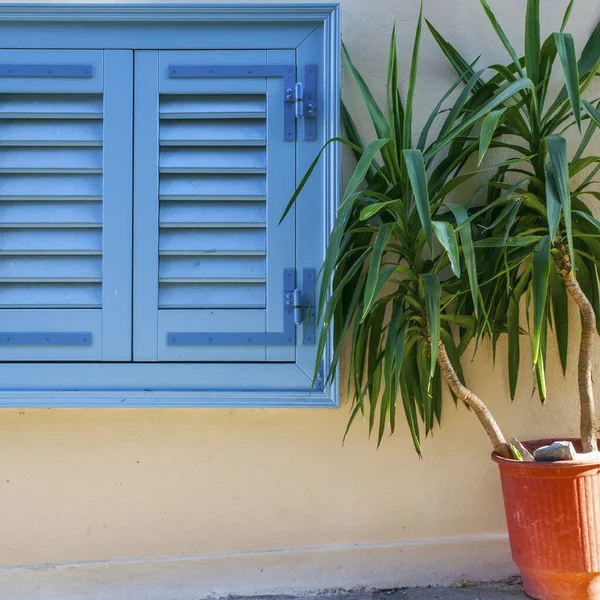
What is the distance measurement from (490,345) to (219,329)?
2.89 feet

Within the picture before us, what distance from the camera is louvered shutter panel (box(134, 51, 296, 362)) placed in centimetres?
215

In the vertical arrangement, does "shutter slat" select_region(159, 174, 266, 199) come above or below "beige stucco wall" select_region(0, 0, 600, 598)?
above

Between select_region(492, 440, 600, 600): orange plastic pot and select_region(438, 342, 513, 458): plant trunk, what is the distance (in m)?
0.04

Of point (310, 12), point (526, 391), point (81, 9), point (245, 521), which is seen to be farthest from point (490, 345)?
point (81, 9)

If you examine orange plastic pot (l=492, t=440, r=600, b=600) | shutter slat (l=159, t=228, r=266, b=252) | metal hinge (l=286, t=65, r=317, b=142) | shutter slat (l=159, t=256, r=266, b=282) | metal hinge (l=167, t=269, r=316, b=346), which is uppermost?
metal hinge (l=286, t=65, r=317, b=142)

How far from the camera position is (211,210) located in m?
2.17

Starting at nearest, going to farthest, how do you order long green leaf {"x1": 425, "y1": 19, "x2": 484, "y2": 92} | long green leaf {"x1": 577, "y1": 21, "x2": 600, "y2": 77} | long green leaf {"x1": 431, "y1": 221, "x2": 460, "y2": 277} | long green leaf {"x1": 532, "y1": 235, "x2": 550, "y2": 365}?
1. long green leaf {"x1": 431, "y1": 221, "x2": 460, "y2": 277}
2. long green leaf {"x1": 532, "y1": 235, "x2": 550, "y2": 365}
3. long green leaf {"x1": 577, "y1": 21, "x2": 600, "y2": 77}
4. long green leaf {"x1": 425, "y1": 19, "x2": 484, "y2": 92}

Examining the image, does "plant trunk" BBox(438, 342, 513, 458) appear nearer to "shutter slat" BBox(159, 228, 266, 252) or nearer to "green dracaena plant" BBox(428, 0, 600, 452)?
"green dracaena plant" BBox(428, 0, 600, 452)

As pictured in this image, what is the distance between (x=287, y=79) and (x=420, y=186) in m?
0.68

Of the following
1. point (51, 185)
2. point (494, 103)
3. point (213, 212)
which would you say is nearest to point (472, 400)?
point (494, 103)

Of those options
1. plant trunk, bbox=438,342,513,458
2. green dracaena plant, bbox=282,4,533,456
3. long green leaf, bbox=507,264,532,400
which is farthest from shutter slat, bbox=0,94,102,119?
long green leaf, bbox=507,264,532,400

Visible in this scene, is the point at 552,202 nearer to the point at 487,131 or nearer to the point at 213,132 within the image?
the point at 487,131

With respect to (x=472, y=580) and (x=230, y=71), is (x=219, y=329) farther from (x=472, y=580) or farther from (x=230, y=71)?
(x=472, y=580)

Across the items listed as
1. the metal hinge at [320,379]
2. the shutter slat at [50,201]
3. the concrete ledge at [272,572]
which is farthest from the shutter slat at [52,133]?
the concrete ledge at [272,572]
